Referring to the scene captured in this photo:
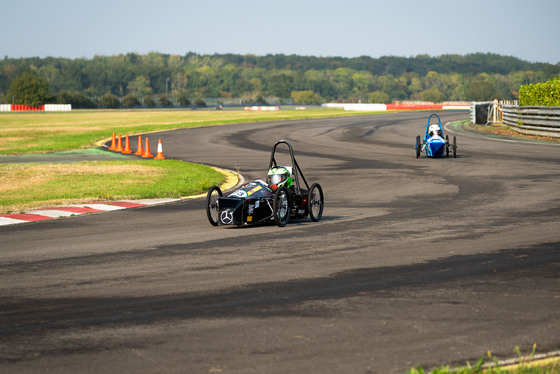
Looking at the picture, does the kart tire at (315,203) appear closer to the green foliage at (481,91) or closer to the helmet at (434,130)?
the helmet at (434,130)

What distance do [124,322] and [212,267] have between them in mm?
2531

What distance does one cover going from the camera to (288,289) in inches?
317

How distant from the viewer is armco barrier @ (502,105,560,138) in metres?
36.4

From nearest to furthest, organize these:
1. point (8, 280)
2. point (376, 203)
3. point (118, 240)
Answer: point (8, 280) < point (118, 240) < point (376, 203)

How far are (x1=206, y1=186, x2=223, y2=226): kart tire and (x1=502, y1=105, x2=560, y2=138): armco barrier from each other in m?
26.2

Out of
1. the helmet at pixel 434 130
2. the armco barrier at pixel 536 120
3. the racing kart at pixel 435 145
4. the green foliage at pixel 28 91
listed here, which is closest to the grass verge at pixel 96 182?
the racing kart at pixel 435 145

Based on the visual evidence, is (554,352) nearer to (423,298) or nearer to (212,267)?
(423,298)

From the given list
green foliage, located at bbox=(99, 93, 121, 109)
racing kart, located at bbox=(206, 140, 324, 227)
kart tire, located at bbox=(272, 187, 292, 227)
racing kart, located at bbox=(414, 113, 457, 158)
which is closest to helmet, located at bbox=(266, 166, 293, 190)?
racing kart, located at bbox=(206, 140, 324, 227)

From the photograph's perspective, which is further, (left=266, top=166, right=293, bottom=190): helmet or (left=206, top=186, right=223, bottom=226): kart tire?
(left=266, top=166, right=293, bottom=190): helmet

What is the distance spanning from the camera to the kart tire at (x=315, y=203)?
13.2 metres

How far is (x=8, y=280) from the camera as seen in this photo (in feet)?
29.0

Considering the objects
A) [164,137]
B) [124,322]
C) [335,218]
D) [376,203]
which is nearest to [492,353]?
[124,322]

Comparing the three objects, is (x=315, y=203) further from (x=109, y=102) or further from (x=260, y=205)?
(x=109, y=102)

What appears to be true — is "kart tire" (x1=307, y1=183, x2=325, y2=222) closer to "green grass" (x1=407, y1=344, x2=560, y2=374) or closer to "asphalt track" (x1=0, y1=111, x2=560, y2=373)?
"asphalt track" (x1=0, y1=111, x2=560, y2=373)
